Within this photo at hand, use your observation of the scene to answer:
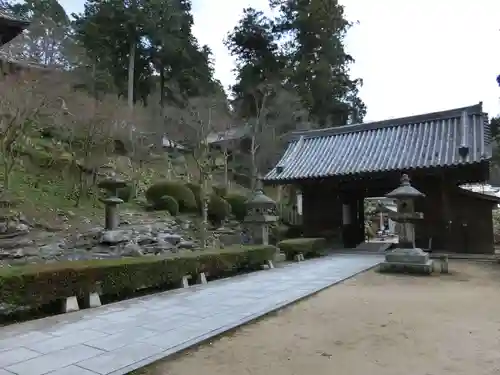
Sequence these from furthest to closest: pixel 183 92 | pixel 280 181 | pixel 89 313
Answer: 1. pixel 183 92
2. pixel 280 181
3. pixel 89 313

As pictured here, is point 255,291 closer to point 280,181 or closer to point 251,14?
point 280,181

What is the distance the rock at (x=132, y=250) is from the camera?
10328mm

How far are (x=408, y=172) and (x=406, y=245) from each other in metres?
4.10

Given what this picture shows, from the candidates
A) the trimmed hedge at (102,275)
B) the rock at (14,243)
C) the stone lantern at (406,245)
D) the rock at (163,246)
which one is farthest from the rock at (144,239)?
the stone lantern at (406,245)

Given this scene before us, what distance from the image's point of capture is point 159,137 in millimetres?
24969

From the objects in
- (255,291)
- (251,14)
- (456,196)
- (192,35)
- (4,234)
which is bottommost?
(255,291)

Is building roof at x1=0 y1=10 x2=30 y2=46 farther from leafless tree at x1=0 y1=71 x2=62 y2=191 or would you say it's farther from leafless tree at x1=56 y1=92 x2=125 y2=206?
leafless tree at x1=56 y1=92 x2=125 y2=206

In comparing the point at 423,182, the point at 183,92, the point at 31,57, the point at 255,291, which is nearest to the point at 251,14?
the point at 183,92

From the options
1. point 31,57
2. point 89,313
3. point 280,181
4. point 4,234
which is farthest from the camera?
point 31,57

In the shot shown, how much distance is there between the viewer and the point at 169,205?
54.0 ft

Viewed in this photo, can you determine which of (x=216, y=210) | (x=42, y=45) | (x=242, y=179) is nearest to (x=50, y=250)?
(x=216, y=210)

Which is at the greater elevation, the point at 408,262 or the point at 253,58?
the point at 253,58

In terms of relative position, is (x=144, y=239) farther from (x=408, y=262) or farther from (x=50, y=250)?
(x=408, y=262)

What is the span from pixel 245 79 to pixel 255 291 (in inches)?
907
